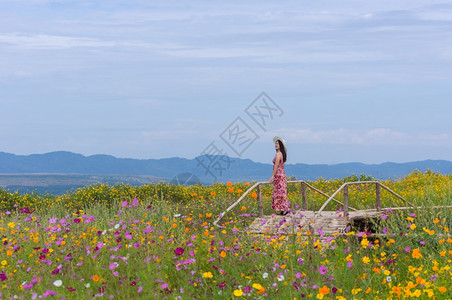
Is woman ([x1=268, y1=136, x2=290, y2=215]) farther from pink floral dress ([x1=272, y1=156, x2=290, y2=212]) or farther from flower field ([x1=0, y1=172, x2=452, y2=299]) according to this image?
flower field ([x1=0, y1=172, x2=452, y2=299])

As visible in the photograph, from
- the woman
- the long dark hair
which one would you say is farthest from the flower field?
the long dark hair

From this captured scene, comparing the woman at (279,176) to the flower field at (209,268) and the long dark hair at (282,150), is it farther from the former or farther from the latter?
the flower field at (209,268)

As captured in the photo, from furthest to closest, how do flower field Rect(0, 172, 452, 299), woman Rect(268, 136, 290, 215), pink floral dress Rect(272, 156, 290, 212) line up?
pink floral dress Rect(272, 156, 290, 212), woman Rect(268, 136, 290, 215), flower field Rect(0, 172, 452, 299)

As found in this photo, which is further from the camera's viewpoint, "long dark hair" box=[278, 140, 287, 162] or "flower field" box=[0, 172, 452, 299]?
"long dark hair" box=[278, 140, 287, 162]

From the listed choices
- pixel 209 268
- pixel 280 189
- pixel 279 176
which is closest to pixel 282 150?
pixel 279 176

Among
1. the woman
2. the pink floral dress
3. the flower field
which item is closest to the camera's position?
the flower field

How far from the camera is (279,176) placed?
12766 millimetres

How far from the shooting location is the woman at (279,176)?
12.7m

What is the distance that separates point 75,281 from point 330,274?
117 inches

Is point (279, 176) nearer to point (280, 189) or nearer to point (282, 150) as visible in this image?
point (280, 189)

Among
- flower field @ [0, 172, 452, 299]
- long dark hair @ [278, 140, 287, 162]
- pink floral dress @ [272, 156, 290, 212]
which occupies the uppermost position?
long dark hair @ [278, 140, 287, 162]

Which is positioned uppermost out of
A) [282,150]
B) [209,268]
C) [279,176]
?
[282,150]

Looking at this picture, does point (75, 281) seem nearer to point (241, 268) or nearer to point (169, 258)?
point (169, 258)

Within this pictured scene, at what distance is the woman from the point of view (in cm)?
1267
